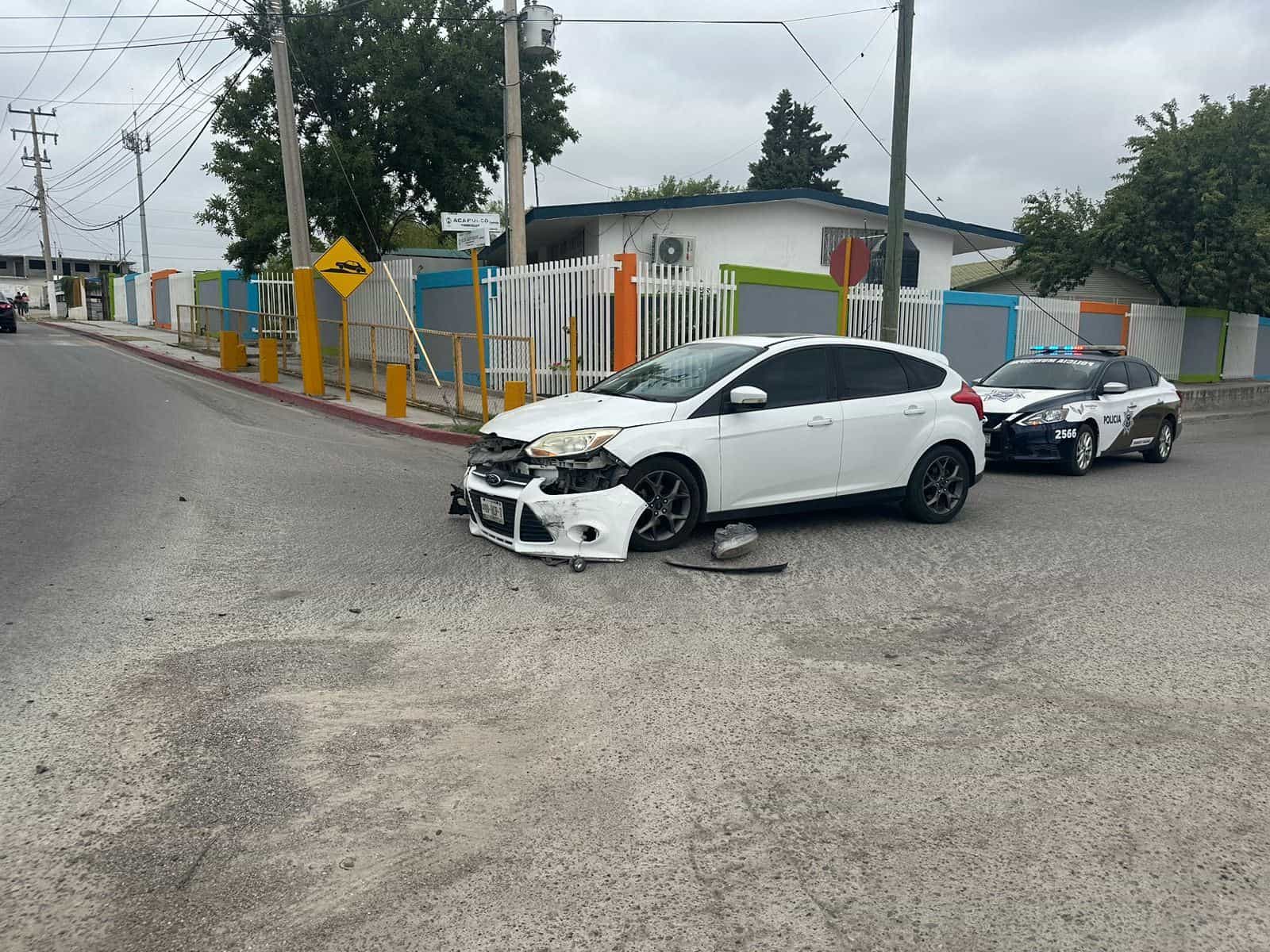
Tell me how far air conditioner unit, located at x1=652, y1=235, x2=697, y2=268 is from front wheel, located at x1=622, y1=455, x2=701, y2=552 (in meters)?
15.8

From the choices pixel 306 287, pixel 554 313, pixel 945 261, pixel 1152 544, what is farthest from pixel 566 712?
pixel 945 261

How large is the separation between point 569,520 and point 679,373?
5.93 ft

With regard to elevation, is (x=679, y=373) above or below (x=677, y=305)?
below

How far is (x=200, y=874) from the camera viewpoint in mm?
3070

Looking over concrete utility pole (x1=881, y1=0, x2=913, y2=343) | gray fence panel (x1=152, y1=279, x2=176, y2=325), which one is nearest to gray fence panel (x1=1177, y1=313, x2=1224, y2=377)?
concrete utility pole (x1=881, y1=0, x2=913, y2=343)

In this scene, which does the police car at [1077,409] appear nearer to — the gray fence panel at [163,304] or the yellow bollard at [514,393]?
the yellow bollard at [514,393]

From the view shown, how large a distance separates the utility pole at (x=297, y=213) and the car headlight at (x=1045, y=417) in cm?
1230

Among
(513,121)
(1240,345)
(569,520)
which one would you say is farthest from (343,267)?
(1240,345)

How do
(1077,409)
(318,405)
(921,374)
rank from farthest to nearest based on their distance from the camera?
(318,405) → (1077,409) → (921,374)

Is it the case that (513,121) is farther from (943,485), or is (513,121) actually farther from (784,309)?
(943,485)

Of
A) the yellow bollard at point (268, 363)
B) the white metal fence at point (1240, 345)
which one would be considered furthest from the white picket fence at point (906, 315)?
the white metal fence at point (1240, 345)

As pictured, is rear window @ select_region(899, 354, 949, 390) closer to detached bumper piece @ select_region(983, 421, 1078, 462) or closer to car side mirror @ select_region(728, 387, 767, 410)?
car side mirror @ select_region(728, 387, 767, 410)

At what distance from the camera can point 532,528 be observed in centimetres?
680

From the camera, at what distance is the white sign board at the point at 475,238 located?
12.9m
